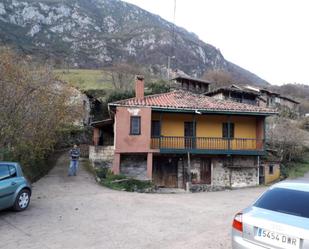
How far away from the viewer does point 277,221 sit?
477 cm

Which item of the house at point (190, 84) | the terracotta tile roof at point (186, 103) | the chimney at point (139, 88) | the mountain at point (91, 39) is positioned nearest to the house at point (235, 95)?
the house at point (190, 84)

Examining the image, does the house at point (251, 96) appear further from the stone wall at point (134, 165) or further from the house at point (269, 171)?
the stone wall at point (134, 165)

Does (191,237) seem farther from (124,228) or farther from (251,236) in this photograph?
(251,236)

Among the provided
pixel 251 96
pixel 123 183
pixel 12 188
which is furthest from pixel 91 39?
pixel 12 188

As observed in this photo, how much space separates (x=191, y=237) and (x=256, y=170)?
54.6ft

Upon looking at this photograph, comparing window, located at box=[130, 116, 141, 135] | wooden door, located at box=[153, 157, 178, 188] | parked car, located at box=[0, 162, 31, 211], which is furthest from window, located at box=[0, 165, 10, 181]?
wooden door, located at box=[153, 157, 178, 188]

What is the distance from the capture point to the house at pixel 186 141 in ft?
70.0

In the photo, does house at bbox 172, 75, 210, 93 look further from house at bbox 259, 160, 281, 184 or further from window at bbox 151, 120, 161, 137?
window at bbox 151, 120, 161, 137

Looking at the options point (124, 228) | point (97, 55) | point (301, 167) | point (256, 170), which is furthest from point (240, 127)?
point (97, 55)

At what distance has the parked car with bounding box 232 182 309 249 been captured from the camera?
4.57 m

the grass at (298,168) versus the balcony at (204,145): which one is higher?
the balcony at (204,145)

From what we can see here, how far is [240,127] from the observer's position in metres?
24.5

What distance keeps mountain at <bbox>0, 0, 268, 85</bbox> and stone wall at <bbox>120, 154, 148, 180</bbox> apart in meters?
55.6

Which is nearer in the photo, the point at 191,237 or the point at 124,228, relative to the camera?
the point at 191,237
